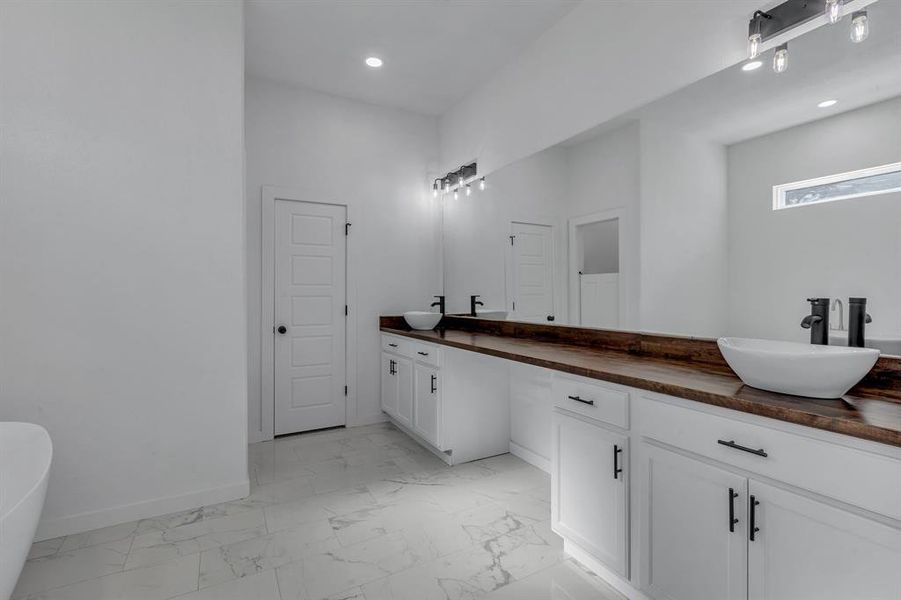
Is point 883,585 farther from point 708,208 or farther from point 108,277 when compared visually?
point 108,277

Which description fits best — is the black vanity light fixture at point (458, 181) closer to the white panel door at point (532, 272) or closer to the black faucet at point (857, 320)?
the white panel door at point (532, 272)

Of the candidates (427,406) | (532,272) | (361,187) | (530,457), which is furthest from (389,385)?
(361,187)

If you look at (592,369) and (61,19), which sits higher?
(61,19)

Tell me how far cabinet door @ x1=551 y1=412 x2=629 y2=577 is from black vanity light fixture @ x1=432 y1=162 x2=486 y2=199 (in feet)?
7.84

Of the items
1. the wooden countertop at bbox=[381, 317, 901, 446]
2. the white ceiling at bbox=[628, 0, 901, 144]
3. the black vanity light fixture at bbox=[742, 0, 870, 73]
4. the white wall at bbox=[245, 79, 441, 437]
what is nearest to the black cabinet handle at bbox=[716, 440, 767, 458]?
the wooden countertop at bbox=[381, 317, 901, 446]

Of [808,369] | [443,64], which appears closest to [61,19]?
[443,64]

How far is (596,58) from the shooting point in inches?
103

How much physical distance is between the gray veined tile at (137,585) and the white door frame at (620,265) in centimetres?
234

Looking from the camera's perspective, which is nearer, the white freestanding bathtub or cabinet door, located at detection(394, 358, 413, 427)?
the white freestanding bathtub

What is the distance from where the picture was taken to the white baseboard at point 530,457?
295 cm

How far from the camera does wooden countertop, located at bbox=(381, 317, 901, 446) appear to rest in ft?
3.59

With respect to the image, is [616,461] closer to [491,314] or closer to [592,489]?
[592,489]

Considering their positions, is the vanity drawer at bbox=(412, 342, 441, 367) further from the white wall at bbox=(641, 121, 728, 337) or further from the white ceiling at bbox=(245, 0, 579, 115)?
the white ceiling at bbox=(245, 0, 579, 115)

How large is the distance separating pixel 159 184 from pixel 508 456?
2.88 metres
